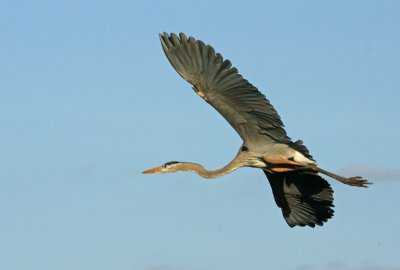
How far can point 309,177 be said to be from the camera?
24.0 m

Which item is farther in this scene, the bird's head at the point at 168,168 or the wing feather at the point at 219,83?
the bird's head at the point at 168,168

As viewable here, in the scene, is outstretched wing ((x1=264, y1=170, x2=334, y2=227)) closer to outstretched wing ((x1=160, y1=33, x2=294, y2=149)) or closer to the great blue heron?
the great blue heron

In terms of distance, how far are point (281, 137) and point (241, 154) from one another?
809 millimetres

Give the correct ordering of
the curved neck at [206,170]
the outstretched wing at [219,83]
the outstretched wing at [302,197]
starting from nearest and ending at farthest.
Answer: the outstretched wing at [219,83] → the curved neck at [206,170] → the outstretched wing at [302,197]

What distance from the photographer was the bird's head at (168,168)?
23984mm

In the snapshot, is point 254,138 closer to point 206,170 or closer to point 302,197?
point 206,170

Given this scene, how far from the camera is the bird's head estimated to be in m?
24.0

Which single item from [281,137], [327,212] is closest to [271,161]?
[281,137]

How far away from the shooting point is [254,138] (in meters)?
23.4

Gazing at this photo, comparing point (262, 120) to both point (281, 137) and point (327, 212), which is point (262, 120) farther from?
point (327, 212)

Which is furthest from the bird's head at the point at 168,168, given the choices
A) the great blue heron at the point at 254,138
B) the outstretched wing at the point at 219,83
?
the outstretched wing at the point at 219,83

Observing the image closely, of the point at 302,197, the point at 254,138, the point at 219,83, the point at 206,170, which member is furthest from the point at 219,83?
the point at 302,197

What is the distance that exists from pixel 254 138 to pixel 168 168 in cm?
177

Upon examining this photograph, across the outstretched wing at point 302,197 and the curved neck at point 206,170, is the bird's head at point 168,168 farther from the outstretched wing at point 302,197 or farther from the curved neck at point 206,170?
the outstretched wing at point 302,197
